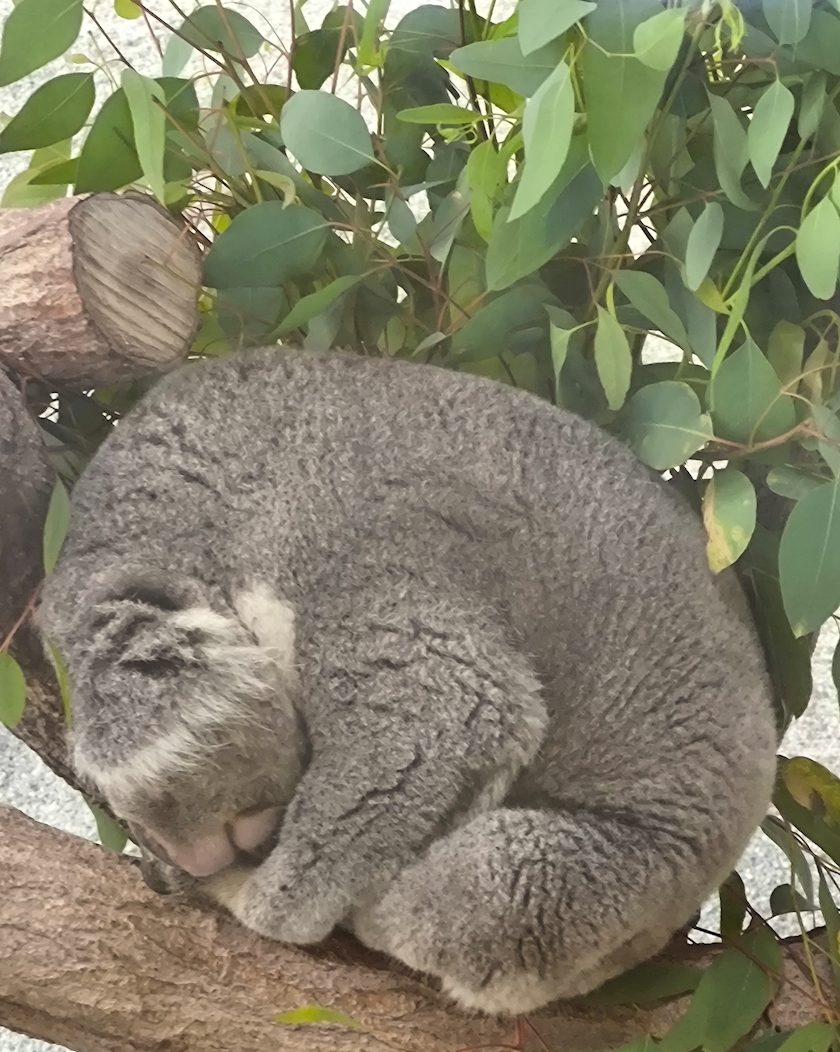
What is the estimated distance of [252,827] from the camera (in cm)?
142

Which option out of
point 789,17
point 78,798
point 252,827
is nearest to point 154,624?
point 252,827

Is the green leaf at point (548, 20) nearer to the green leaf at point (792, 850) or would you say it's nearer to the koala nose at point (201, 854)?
the koala nose at point (201, 854)

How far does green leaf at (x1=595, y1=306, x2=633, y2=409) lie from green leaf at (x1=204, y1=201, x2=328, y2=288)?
1.38ft

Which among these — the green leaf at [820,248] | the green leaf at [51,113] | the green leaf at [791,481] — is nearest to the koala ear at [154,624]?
the green leaf at [51,113]

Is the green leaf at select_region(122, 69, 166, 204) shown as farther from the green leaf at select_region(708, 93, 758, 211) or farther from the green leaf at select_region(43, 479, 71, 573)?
the green leaf at select_region(708, 93, 758, 211)

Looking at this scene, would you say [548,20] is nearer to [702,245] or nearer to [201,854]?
[702,245]

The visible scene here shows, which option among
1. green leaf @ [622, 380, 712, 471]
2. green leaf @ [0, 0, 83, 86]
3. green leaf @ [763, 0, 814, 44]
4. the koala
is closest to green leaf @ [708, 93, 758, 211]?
green leaf @ [763, 0, 814, 44]

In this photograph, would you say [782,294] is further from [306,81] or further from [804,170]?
[306,81]

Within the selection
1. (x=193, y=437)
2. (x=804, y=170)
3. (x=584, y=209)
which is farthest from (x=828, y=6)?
(x=193, y=437)

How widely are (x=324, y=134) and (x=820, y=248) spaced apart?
2.11 feet

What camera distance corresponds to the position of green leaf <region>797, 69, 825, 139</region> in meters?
1.26

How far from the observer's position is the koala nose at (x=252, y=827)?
1.42m

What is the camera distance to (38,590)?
4.67 ft

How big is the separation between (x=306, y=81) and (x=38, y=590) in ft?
2.80
